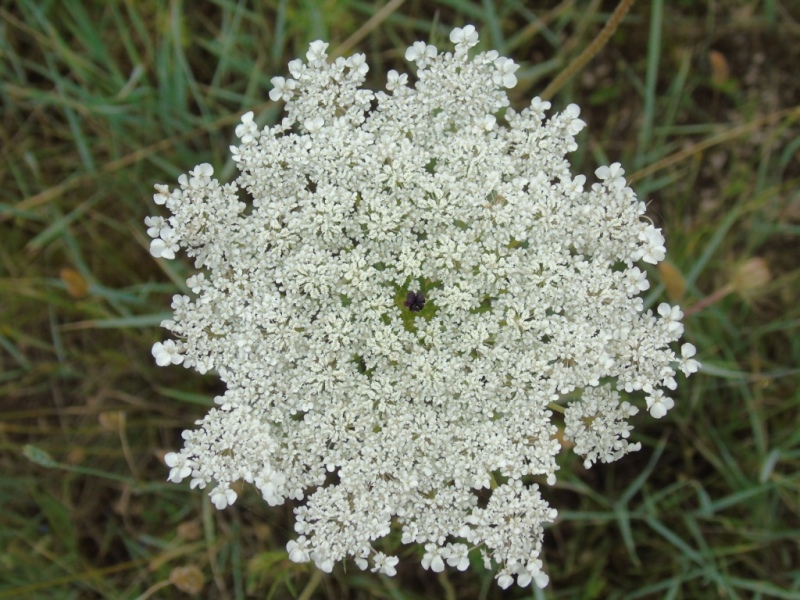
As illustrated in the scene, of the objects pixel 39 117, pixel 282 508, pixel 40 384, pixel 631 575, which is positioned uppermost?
pixel 39 117

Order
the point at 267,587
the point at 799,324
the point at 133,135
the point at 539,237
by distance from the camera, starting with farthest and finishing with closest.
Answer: the point at 133,135 → the point at 799,324 → the point at 267,587 → the point at 539,237

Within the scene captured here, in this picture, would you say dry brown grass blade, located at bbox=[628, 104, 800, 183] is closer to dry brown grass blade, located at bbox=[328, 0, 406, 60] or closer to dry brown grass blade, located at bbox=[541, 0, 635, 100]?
dry brown grass blade, located at bbox=[541, 0, 635, 100]

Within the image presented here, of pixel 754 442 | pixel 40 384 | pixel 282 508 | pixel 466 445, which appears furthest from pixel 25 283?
pixel 754 442

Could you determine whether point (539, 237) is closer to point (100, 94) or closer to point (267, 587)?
point (267, 587)

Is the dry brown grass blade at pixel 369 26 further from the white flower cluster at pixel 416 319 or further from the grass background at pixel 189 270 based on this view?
the white flower cluster at pixel 416 319

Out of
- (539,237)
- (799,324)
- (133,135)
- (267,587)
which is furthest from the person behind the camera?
(133,135)

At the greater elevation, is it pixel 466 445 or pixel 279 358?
pixel 279 358

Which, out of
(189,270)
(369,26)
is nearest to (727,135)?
(369,26)
